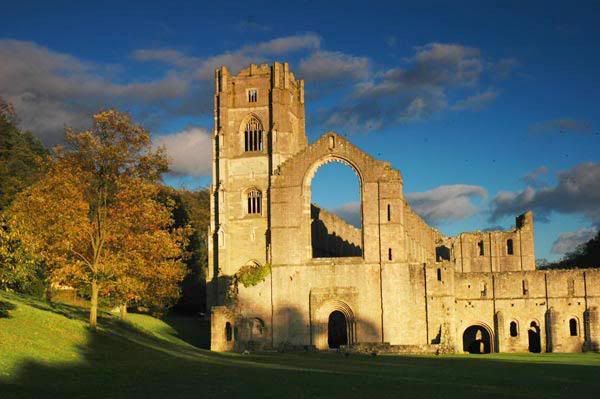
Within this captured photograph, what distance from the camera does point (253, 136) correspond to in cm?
6912

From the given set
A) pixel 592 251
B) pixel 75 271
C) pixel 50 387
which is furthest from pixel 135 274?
pixel 592 251

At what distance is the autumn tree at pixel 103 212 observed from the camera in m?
38.6

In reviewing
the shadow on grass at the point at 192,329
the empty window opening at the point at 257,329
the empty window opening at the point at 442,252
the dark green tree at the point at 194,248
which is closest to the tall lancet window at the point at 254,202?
the dark green tree at the point at 194,248

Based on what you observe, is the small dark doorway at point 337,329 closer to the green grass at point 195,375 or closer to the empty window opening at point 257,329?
the empty window opening at point 257,329

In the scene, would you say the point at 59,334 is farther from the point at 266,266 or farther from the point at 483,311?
the point at 483,311

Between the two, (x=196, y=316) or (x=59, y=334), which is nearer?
(x=59, y=334)

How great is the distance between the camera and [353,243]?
83.4 metres

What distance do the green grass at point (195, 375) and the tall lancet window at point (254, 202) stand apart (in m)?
26.8

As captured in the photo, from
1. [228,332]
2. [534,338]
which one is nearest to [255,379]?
[228,332]

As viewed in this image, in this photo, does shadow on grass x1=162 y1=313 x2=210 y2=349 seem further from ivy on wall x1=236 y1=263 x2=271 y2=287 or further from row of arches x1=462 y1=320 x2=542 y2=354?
row of arches x1=462 y1=320 x2=542 y2=354

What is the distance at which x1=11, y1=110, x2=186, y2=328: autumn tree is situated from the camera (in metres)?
38.6

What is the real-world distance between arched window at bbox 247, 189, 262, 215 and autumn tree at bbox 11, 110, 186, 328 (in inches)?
1005

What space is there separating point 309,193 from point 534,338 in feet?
62.8

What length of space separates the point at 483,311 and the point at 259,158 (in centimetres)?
2137
